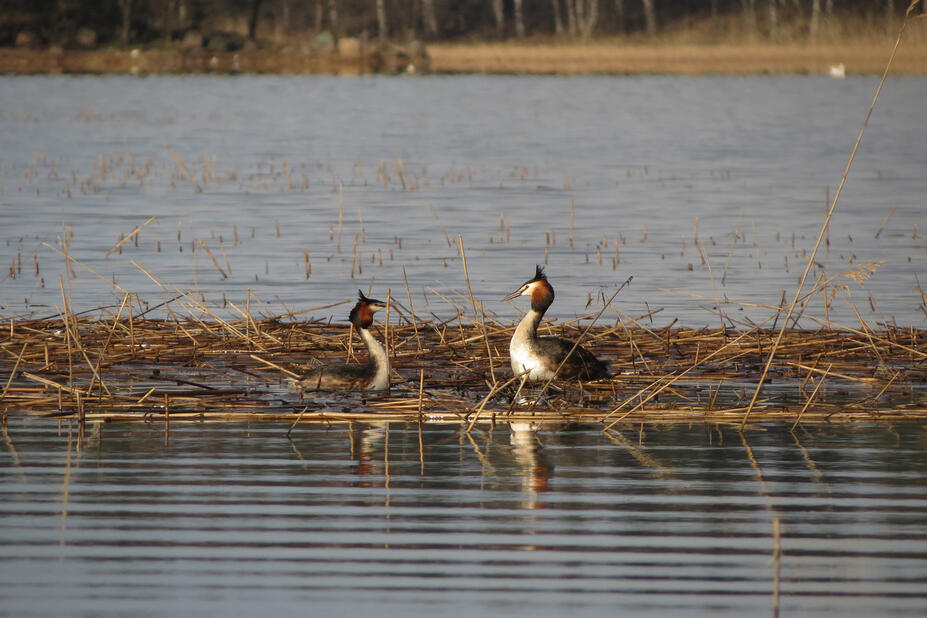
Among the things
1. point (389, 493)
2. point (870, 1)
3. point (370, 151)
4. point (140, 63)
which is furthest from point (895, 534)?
point (870, 1)

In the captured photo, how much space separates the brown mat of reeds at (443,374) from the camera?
30.6ft

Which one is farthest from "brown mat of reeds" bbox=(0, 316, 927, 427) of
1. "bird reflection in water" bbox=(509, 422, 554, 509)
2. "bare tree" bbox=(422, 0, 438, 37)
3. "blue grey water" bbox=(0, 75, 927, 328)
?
"bare tree" bbox=(422, 0, 438, 37)

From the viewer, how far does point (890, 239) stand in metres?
20.5

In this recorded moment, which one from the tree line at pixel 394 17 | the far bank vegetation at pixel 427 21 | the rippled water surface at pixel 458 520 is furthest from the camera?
the tree line at pixel 394 17

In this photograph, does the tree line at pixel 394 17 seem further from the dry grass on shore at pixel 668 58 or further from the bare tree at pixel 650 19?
the dry grass on shore at pixel 668 58

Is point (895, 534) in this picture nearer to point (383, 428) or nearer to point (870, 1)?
point (383, 428)

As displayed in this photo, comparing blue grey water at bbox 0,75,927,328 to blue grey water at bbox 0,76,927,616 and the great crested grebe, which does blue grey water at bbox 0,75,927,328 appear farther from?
the great crested grebe

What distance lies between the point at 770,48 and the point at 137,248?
48218 mm

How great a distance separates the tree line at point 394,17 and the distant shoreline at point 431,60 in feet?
4.93

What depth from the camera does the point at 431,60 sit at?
72.4 metres

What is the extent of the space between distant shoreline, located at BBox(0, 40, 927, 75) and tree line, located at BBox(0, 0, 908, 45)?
4.93 ft

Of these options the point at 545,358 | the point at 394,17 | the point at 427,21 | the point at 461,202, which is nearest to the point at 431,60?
the point at 427,21

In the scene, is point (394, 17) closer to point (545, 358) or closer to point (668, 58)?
point (668, 58)

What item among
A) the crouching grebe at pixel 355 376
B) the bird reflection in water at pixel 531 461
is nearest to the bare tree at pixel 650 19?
the crouching grebe at pixel 355 376
